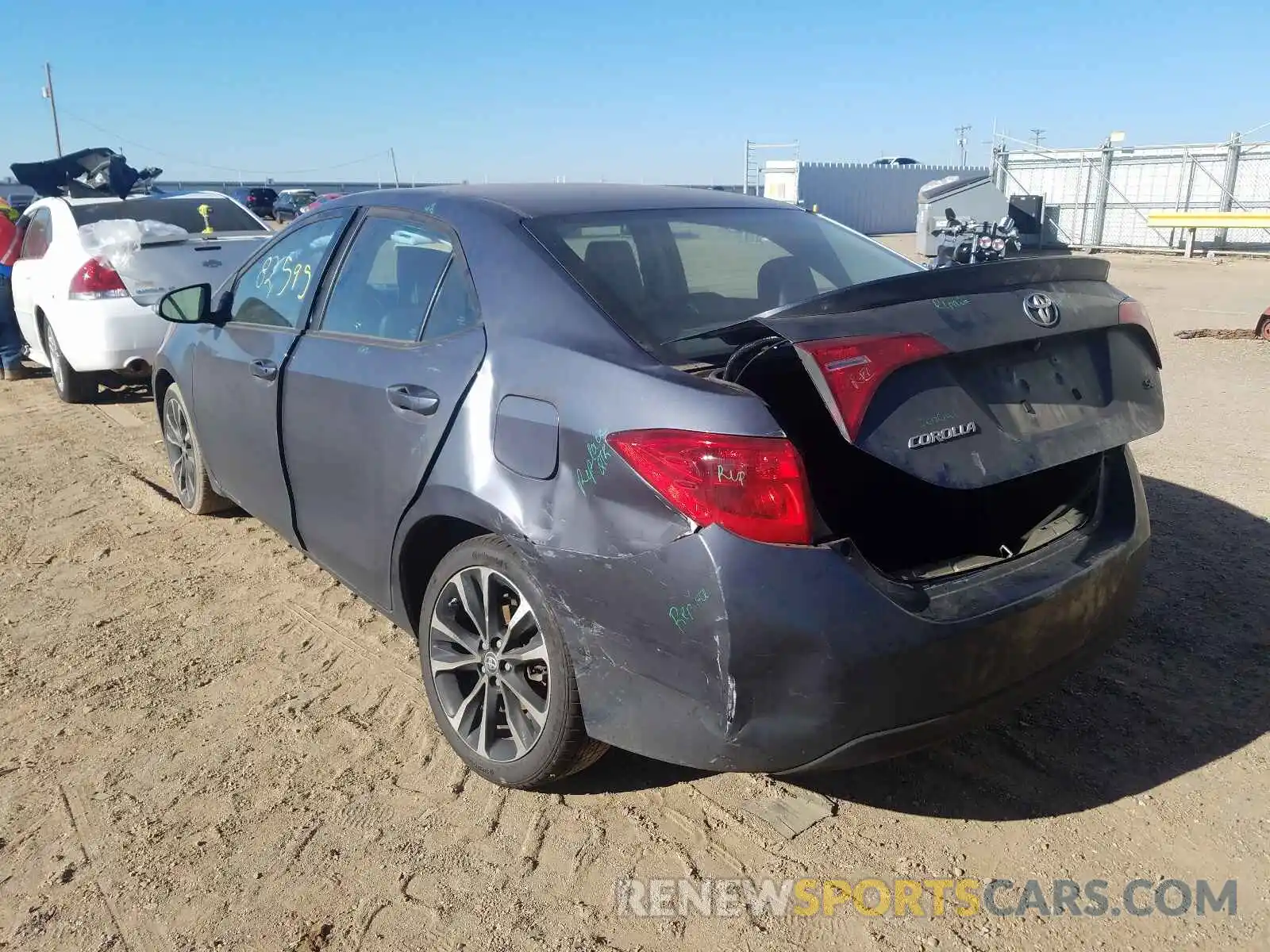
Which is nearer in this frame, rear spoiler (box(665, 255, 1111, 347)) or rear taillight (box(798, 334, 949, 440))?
rear taillight (box(798, 334, 949, 440))

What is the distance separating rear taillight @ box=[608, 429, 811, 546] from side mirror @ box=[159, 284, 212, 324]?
295cm

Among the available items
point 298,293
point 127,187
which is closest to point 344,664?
point 298,293

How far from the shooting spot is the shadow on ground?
2697 millimetres

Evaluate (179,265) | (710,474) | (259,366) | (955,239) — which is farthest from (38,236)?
(955,239)

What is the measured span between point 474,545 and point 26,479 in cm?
475

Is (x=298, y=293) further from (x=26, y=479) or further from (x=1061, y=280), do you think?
(x=26, y=479)

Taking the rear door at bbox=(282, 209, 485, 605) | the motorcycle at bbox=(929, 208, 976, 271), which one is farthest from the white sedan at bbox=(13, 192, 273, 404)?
the motorcycle at bbox=(929, 208, 976, 271)

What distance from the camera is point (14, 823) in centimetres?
266

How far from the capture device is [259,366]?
12.2 feet

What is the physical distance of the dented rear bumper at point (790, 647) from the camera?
81.7 inches

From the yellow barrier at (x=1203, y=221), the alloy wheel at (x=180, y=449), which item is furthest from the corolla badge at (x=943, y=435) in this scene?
the yellow barrier at (x=1203, y=221)

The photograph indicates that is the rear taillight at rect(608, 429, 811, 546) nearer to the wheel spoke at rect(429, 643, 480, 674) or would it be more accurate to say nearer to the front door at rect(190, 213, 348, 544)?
the wheel spoke at rect(429, 643, 480, 674)

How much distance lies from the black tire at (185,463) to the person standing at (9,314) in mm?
5340

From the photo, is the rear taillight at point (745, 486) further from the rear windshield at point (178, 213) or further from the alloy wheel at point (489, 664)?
the rear windshield at point (178, 213)
